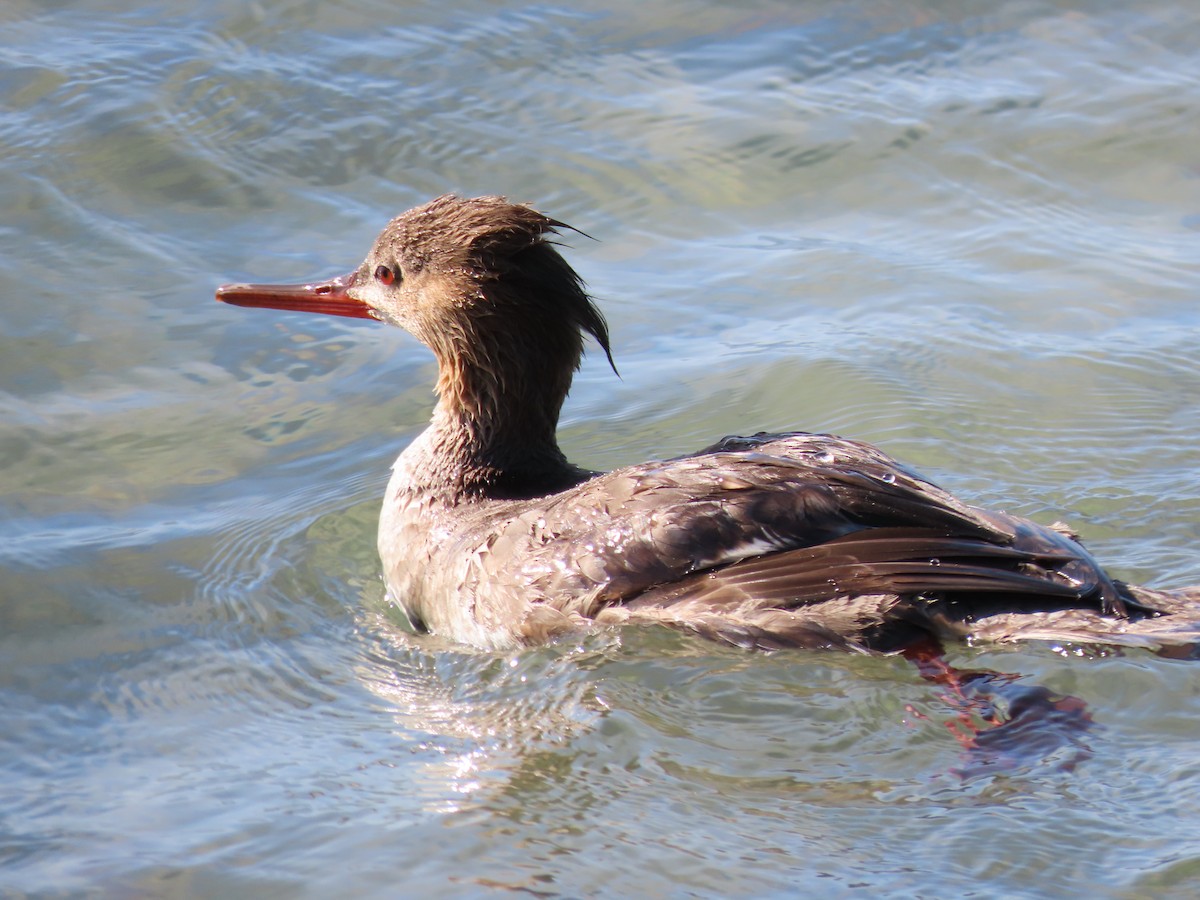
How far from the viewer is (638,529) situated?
5379mm

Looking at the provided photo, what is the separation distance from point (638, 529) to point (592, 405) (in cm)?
259

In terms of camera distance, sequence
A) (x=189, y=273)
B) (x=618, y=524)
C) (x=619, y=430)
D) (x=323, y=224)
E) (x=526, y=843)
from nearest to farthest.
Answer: (x=526, y=843) → (x=618, y=524) → (x=619, y=430) → (x=189, y=273) → (x=323, y=224)

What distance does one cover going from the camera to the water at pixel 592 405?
449 cm

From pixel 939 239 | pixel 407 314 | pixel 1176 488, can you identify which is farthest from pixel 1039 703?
pixel 939 239

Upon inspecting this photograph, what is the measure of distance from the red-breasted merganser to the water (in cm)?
17

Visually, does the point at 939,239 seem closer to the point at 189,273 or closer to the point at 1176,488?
the point at 1176,488

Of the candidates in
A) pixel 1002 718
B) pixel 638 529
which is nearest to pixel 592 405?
pixel 638 529

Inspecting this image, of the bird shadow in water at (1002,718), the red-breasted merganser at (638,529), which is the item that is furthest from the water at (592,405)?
the red-breasted merganser at (638,529)

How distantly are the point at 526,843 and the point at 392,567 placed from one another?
2.17 m

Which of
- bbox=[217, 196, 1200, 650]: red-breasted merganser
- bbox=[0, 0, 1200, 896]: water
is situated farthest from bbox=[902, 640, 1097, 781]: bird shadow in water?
bbox=[217, 196, 1200, 650]: red-breasted merganser

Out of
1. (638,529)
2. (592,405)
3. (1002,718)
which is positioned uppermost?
(638,529)

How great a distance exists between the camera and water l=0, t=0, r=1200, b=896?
4.49 m

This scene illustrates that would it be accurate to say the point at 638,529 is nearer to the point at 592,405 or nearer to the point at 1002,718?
the point at 1002,718

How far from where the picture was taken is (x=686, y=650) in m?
5.32
